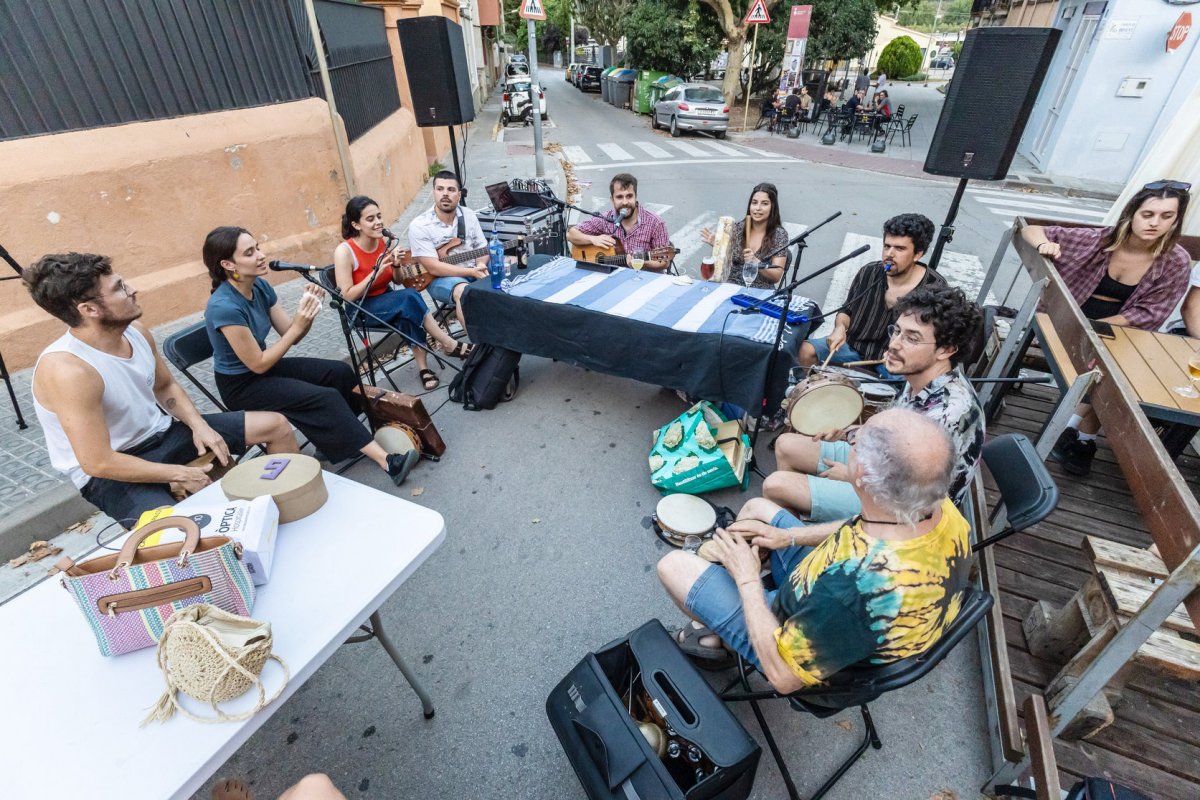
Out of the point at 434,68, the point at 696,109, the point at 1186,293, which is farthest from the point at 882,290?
the point at 696,109

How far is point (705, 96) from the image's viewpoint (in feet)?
50.5

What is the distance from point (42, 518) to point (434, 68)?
15.9 ft

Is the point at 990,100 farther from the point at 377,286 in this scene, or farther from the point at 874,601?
the point at 377,286

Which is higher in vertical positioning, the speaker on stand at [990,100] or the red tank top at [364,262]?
the speaker on stand at [990,100]

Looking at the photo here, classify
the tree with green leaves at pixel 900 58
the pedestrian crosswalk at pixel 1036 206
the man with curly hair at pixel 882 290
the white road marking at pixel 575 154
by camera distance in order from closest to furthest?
1. the man with curly hair at pixel 882 290
2. the pedestrian crosswalk at pixel 1036 206
3. the white road marking at pixel 575 154
4. the tree with green leaves at pixel 900 58

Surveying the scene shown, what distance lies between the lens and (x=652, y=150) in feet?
44.3

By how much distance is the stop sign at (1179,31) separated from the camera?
28.9 ft

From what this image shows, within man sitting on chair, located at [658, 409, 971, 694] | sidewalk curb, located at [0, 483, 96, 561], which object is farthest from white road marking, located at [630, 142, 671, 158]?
man sitting on chair, located at [658, 409, 971, 694]

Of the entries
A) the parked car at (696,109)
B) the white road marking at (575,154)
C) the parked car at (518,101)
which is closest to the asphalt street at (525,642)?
the white road marking at (575,154)

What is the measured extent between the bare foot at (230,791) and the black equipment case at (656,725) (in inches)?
35.7

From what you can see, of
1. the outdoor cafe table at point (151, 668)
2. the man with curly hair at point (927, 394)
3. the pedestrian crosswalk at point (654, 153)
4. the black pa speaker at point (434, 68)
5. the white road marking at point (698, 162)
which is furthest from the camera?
the pedestrian crosswalk at point (654, 153)

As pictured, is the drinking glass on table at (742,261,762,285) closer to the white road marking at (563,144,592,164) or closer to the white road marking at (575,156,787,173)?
the white road marking at (575,156,787,173)

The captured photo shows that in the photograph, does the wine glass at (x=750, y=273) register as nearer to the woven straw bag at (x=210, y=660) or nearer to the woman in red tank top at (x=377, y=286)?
the woman in red tank top at (x=377, y=286)

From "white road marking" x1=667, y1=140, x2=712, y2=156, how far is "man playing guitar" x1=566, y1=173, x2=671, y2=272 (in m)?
9.52
